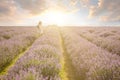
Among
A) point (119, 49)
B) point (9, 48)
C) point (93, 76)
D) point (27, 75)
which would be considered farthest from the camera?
point (9, 48)

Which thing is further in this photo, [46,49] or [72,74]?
[46,49]

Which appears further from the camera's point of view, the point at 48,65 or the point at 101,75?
the point at 48,65

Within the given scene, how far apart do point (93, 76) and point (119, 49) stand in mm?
3132

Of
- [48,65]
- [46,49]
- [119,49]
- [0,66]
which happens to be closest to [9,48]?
[0,66]

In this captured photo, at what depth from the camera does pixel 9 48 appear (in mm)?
6867

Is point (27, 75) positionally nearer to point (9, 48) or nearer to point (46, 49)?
point (46, 49)

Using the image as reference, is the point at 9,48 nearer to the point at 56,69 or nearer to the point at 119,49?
the point at 56,69

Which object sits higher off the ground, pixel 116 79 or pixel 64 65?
pixel 116 79

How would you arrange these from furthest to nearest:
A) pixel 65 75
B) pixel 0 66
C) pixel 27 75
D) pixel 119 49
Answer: pixel 119 49, pixel 0 66, pixel 65 75, pixel 27 75

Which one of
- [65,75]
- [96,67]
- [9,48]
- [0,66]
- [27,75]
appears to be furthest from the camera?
[9,48]

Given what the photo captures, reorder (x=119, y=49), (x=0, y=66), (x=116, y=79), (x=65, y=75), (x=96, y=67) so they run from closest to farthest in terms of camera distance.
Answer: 1. (x=116, y=79)
2. (x=96, y=67)
3. (x=65, y=75)
4. (x=0, y=66)
5. (x=119, y=49)

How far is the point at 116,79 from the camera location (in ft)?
9.62

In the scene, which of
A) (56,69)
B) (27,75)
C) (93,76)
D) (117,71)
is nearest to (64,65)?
(56,69)

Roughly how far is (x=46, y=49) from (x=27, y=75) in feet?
9.57
